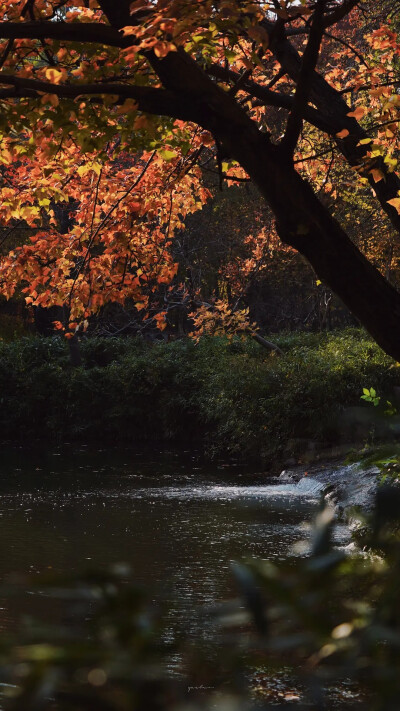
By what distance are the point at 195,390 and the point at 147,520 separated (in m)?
8.02

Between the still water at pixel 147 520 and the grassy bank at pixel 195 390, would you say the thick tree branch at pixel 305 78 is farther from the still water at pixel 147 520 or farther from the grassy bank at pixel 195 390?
the grassy bank at pixel 195 390

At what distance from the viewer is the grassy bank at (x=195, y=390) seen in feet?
54.5

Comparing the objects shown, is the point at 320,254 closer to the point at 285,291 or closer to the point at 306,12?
the point at 306,12

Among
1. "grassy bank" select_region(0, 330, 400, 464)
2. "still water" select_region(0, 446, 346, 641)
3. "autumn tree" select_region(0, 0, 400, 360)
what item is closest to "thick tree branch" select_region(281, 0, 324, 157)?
"autumn tree" select_region(0, 0, 400, 360)

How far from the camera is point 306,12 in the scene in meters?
5.60

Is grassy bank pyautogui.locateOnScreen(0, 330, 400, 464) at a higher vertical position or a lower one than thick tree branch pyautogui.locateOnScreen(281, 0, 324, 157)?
lower

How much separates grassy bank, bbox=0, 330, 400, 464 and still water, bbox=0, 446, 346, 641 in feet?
3.84

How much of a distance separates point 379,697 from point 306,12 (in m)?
5.14

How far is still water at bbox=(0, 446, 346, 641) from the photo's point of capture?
31.4 ft

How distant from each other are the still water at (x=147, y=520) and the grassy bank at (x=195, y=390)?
3.84ft

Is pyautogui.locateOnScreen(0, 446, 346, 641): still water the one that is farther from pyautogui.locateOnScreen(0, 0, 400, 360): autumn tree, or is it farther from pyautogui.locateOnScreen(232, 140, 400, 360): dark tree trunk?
pyautogui.locateOnScreen(232, 140, 400, 360): dark tree trunk

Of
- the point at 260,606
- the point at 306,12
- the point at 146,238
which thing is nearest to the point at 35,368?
the point at 146,238

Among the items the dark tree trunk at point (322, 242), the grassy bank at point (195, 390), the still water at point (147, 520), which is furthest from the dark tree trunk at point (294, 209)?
the grassy bank at point (195, 390)

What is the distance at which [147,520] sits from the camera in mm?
12242
